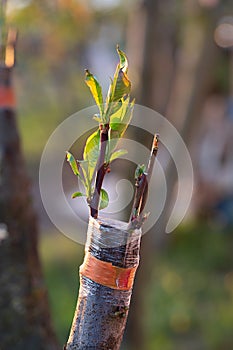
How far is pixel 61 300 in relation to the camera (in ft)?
16.9

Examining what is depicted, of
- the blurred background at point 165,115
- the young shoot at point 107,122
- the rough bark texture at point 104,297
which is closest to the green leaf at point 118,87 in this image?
the young shoot at point 107,122

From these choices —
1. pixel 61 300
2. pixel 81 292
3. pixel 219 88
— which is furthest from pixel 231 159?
pixel 81 292

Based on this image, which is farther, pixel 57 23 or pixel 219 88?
pixel 219 88

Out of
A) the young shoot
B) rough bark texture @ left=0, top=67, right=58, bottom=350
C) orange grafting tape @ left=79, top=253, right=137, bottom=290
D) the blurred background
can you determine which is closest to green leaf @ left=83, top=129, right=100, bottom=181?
the young shoot

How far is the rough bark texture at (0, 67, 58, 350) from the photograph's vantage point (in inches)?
57.5

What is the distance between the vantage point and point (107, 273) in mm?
966

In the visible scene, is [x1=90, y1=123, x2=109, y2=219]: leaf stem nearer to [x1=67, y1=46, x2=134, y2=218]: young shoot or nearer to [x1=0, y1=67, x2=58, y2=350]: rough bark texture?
[x1=67, y1=46, x2=134, y2=218]: young shoot

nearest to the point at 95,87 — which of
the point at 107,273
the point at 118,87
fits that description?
the point at 118,87

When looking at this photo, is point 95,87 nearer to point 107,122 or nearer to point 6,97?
point 107,122

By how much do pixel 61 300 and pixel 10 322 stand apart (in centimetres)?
375

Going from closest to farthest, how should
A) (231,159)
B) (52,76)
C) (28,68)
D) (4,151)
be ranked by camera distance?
1. (4,151)
2. (28,68)
3. (52,76)
4. (231,159)

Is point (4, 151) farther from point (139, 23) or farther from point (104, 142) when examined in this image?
point (139, 23)

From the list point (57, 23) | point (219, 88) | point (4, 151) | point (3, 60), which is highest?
point (219, 88)

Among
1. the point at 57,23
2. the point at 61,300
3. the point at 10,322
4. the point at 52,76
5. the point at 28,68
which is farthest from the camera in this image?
the point at 52,76
